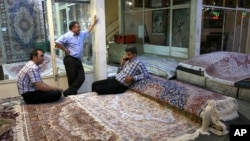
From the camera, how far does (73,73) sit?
151 inches

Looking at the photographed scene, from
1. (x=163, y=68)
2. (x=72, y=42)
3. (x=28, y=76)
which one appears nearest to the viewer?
(x=28, y=76)

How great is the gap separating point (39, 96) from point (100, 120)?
1.14 meters

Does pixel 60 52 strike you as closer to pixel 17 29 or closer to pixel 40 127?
pixel 17 29

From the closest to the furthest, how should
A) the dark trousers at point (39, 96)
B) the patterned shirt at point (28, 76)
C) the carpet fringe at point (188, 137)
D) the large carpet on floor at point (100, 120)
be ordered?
the carpet fringe at point (188, 137) < the large carpet on floor at point (100, 120) < the patterned shirt at point (28, 76) < the dark trousers at point (39, 96)

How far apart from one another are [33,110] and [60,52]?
4.44 ft

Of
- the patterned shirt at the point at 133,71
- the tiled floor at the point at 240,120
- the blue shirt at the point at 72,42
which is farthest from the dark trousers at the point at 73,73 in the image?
the tiled floor at the point at 240,120

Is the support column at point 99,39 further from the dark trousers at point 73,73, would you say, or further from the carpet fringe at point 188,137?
the carpet fringe at point 188,137

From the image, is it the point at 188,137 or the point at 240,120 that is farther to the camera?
the point at 240,120

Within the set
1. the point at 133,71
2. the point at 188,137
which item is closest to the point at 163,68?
the point at 133,71

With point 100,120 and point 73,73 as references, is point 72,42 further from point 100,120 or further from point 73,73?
point 100,120

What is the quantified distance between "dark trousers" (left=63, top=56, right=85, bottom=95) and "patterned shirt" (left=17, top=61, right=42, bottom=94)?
0.77 meters

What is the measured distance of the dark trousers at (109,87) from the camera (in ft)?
12.2

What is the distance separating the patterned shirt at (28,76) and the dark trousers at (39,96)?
0.32 ft

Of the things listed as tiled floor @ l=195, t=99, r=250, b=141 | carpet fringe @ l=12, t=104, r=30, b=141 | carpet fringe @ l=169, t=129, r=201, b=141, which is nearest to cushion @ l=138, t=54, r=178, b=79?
tiled floor @ l=195, t=99, r=250, b=141
